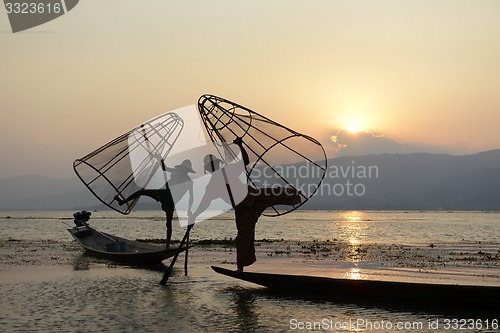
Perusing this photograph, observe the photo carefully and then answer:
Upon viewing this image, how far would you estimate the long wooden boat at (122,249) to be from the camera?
66.8 feet

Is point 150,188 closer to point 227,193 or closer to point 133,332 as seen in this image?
point 227,193

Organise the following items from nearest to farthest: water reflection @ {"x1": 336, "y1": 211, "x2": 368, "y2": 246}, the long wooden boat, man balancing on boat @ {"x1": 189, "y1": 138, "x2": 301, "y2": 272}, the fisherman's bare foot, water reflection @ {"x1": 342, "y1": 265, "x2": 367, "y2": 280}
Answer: man balancing on boat @ {"x1": 189, "y1": 138, "x2": 301, "y2": 272}, the fisherman's bare foot, water reflection @ {"x1": 342, "y1": 265, "x2": 367, "y2": 280}, the long wooden boat, water reflection @ {"x1": 336, "y1": 211, "x2": 368, "y2": 246}

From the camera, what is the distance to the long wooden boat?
20359 mm

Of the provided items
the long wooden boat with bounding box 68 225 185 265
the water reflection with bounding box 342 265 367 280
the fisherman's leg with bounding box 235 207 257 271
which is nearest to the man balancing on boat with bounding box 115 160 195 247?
the long wooden boat with bounding box 68 225 185 265

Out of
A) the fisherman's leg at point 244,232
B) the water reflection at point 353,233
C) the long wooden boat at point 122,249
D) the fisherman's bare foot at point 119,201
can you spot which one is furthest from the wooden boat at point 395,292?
the water reflection at point 353,233

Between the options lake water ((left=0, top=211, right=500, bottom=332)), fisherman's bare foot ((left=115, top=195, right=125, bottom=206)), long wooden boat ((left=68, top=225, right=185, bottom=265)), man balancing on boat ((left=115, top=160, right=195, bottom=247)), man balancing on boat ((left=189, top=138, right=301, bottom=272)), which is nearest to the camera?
lake water ((left=0, top=211, right=500, bottom=332))

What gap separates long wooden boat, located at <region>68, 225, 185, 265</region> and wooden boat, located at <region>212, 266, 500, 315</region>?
5856 millimetres

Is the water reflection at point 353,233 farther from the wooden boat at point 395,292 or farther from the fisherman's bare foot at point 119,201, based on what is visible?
the wooden boat at point 395,292

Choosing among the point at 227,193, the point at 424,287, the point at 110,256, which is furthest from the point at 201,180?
the point at 110,256

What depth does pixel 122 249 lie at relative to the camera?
2317 centimetres

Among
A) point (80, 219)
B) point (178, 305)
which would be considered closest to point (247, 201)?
point (178, 305)

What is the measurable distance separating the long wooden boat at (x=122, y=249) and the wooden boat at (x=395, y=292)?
5856 millimetres

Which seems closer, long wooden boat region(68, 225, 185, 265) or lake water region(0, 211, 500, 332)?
lake water region(0, 211, 500, 332)

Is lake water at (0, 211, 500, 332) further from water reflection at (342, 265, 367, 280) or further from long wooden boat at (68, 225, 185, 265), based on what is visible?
long wooden boat at (68, 225, 185, 265)
